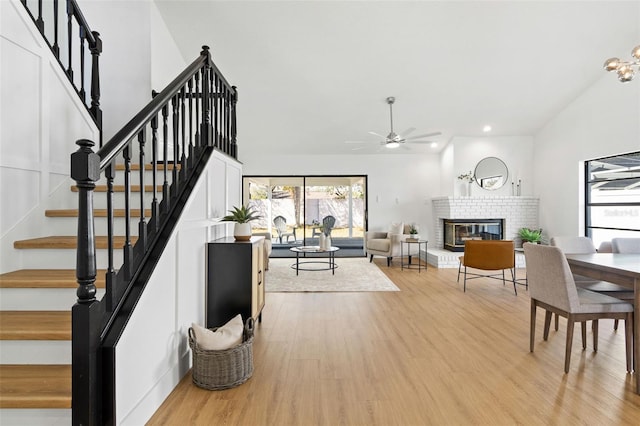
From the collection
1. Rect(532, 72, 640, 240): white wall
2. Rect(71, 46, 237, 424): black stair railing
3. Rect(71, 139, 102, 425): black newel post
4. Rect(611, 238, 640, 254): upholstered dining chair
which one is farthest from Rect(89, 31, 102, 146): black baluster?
Rect(532, 72, 640, 240): white wall

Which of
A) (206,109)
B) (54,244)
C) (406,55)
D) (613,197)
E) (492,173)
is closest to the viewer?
(54,244)

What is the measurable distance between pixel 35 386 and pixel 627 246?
480cm

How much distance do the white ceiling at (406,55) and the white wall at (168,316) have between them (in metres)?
2.89

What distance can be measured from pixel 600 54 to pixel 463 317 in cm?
478

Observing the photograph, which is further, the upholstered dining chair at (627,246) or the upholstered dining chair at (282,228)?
the upholstered dining chair at (282,228)

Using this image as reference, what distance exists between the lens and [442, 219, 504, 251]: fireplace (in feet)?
24.7

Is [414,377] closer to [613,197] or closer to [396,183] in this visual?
[613,197]

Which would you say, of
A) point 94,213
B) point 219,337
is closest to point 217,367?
point 219,337

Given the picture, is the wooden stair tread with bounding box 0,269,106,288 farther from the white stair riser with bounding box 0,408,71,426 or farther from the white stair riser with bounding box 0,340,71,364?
the white stair riser with bounding box 0,408,71,426

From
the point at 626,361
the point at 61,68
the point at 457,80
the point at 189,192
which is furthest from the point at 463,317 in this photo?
the point at 61,68

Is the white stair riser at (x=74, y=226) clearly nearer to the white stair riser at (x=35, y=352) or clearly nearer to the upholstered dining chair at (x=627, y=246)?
the white stair riser at (x=35, y=352)

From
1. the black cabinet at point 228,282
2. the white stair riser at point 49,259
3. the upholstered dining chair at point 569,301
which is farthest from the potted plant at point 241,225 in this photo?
the upholstered dining chair at point 569,301

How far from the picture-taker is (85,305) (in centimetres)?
145

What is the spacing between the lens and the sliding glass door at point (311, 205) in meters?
8.94
